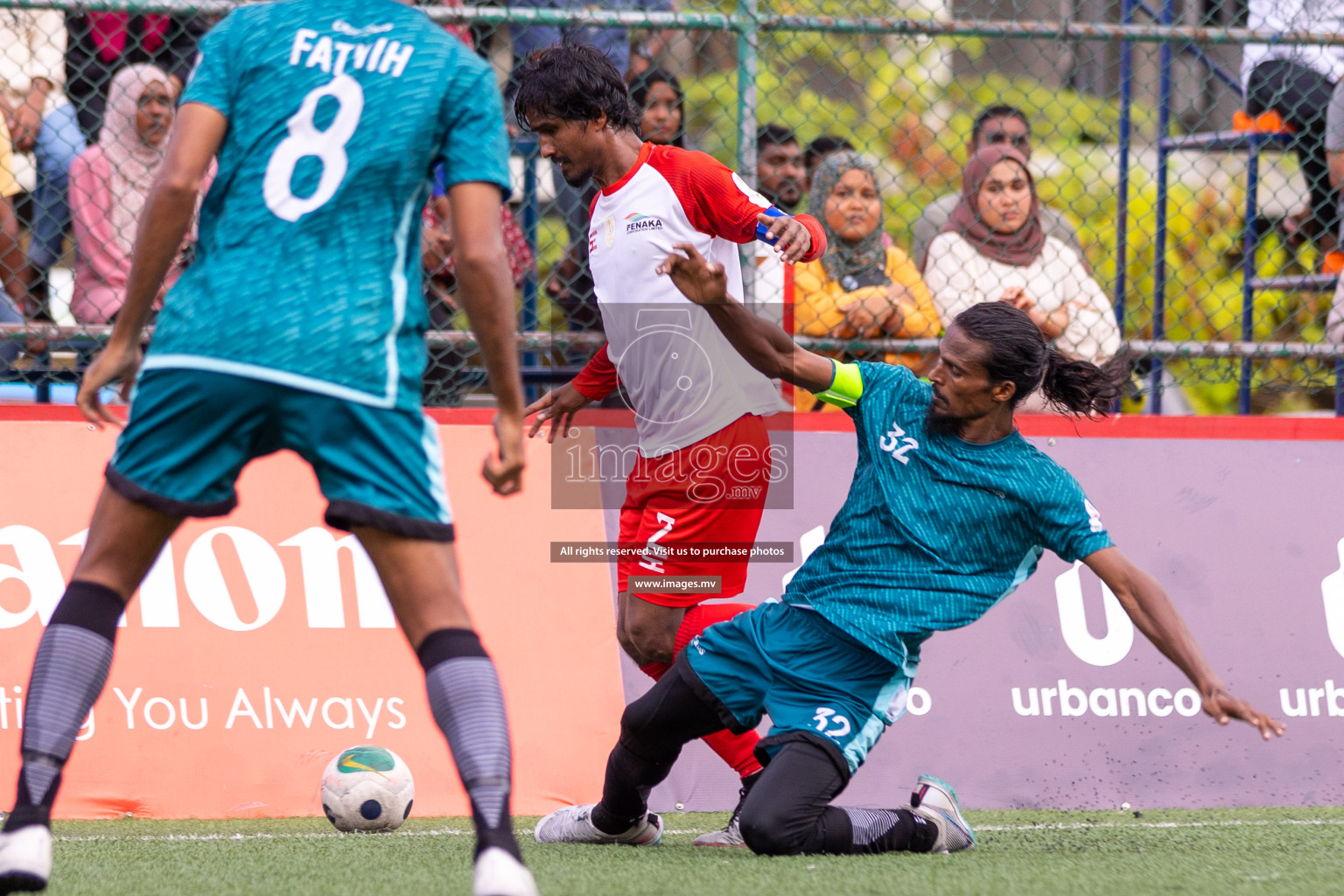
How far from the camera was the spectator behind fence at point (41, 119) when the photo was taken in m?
5.92

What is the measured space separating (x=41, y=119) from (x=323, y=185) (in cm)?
410

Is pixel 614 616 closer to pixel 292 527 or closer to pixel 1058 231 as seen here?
pixel 292 527

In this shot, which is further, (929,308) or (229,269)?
(929,308)

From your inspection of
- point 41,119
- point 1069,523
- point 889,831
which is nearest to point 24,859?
point 889,831

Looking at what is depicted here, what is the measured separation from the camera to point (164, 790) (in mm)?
4621

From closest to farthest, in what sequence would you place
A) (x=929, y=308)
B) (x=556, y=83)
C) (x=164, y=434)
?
1. (x=164, y=434)
2. (x=556, y=83)
3. (x=929, y=308)

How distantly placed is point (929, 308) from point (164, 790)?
345 centimetres

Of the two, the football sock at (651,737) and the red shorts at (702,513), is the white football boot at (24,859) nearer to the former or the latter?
the football sock at (651,737)

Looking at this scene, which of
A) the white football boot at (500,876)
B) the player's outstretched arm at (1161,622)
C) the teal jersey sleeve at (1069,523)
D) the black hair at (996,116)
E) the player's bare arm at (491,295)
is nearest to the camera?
the white football boot at (500,876)

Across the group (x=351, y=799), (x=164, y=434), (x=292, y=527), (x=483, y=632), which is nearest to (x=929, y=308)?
(x=483, y=632)

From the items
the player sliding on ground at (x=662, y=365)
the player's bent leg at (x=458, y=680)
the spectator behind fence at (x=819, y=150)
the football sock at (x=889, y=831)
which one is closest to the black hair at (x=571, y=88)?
the player sliding on ground at (x=662, y=365)

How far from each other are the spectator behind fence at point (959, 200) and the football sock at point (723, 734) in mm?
2479

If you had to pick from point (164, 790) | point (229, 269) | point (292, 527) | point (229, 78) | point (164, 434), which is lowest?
point (164, 790)

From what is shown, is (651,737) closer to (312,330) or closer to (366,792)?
(366,792)
